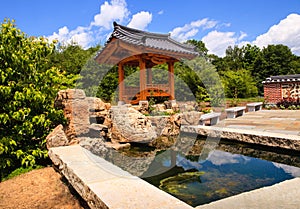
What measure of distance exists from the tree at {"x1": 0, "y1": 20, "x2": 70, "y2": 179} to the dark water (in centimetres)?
226

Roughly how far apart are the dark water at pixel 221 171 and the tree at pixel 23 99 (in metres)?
2.26

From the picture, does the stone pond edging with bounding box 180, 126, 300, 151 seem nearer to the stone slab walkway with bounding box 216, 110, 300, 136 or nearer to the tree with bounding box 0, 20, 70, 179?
the stone slab walkway with bounding box 216, 110, 300, 136

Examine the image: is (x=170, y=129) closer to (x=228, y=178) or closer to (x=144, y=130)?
(x=144, y=130)

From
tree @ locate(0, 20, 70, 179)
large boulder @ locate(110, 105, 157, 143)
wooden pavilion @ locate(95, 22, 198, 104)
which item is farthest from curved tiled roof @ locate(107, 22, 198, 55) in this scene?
tree @ locate(0, 20, 70, 179)

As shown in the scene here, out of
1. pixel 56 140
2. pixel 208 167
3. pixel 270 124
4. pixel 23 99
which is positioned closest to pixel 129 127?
pixel 56 140

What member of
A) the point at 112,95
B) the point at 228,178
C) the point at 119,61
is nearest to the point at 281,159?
the point at 228,178

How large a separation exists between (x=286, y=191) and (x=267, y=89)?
15777 millimetres

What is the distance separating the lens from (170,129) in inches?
297

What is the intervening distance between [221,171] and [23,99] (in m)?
→ 3.63

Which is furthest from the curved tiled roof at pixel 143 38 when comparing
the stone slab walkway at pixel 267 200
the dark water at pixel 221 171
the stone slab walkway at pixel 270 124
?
the stone slab walkway at pixel 267 200

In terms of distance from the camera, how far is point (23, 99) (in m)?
4.16

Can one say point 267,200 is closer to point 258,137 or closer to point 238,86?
point 258,137

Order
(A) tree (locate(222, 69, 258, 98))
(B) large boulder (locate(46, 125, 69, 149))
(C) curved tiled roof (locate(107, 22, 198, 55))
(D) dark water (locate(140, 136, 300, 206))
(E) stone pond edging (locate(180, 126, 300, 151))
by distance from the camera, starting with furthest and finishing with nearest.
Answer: (A) tree (locate(222, 69, 258, 98)), (C) curved tiled roof (locate(107, 22, 198, 55)), (E) stone pond edging (locate(180, 126, 300, 151)), (B) large boulder (locate(46, 125, 69, 149)), (D) dark water (locate(140, 136, 300, 206))

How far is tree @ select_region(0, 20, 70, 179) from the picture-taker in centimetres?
412
